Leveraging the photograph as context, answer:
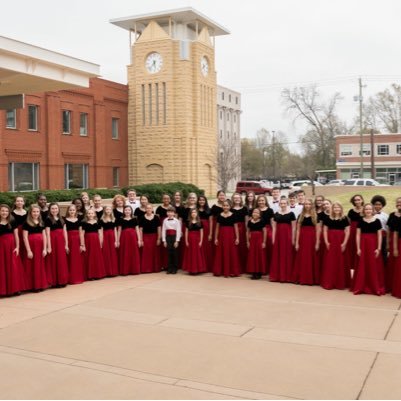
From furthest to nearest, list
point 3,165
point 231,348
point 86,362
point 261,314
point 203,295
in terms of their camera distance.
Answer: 1. point 3,165
2. point 203,295
3. point 261,314
4. point 231,348
5. point 86,362

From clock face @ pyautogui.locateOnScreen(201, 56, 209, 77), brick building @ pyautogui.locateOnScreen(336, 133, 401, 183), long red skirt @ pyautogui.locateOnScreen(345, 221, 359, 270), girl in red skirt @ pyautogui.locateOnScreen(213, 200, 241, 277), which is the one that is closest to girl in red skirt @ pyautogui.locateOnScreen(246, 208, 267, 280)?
girl in red skirt @ pyautogui.locateOnScreen(213, 200, 241, 277)

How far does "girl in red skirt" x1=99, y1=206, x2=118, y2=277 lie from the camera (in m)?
12.1

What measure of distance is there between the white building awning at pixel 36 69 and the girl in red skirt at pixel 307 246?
9.68 meters

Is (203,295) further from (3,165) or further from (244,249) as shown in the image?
(3,165)

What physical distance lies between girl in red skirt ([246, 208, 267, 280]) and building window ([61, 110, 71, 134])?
2851 centimetres

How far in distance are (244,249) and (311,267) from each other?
1813mm

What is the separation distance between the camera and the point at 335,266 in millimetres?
10789

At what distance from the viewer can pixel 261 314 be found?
345 inches

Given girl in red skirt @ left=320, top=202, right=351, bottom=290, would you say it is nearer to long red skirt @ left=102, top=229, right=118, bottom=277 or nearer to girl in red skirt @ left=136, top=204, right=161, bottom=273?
girl in red skirt @ left=136, top=204, right=161, bottom=273

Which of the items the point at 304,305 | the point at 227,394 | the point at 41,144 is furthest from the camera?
the point at 41,144

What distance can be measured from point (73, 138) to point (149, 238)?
27492 millimetres

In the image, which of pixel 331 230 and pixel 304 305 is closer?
pixel 304 305

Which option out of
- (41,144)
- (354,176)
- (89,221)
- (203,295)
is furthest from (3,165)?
(354,176)

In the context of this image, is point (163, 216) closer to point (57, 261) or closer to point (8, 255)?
point (57, 261)
